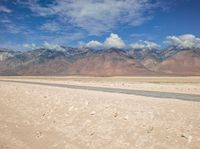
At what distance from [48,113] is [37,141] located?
14.7ft

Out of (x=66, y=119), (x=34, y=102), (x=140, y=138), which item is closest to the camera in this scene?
(x=140, y=138)

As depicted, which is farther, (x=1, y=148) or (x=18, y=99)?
(x=18, y=99)

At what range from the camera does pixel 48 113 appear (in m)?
19.3

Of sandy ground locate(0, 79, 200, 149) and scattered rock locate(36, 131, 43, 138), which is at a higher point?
Result: sandy ground locate(0, 79, 200, 149)

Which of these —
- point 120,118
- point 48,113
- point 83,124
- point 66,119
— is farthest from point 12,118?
point 120,118

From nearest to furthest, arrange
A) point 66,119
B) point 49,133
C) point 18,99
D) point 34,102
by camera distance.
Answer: point 49,133 → point 66,119 → point 34,102 → point 18,99

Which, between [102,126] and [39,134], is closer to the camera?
[102,126]

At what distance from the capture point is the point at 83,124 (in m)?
15.4

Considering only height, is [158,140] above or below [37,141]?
above

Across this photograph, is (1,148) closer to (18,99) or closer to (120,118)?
(120,118)

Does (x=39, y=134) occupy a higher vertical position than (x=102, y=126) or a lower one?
lower

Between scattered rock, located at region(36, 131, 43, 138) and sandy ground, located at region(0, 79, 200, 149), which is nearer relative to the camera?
sandy ground, located at region(0, 79, 200, 149)

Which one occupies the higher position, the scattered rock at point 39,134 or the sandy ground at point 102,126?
the sandy ground at point 102,126

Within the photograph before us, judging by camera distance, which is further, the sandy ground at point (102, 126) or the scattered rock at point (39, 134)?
the scattered rock at point (39, 134)
